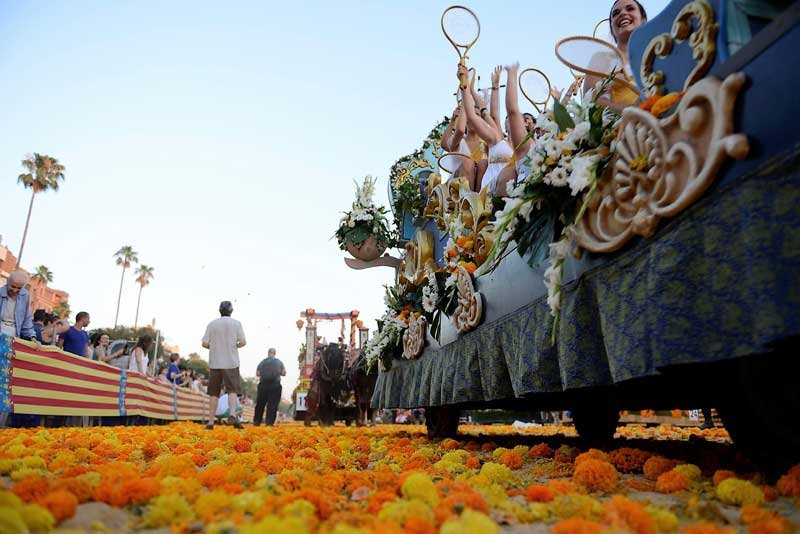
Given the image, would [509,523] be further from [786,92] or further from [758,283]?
[786,92]

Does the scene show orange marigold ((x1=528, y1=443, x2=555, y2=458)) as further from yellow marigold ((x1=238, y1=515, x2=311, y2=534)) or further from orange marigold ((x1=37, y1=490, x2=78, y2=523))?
orange marigold ((x1=37, y1=490, x2=78, y2=523))

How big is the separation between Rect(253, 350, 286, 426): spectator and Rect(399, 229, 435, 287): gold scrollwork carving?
19.4 ft

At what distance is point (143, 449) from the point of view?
3.34 metres

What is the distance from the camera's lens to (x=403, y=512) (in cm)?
140

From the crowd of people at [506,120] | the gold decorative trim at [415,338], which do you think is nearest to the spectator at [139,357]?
the gold decorative trim at [415,338]

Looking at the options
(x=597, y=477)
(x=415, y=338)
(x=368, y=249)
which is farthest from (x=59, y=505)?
(x=368, y=249)

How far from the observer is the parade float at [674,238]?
4.74 ft

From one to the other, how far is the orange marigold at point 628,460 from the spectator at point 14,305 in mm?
6358

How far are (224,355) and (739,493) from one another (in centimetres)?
746

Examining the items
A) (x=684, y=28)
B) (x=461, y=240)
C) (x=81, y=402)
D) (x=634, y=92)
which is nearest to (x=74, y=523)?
(x=684, y=28)

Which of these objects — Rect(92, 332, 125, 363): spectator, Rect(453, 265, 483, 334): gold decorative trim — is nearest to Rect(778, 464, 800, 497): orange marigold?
Rect(453, 265, 483, 334): gold decorative trim

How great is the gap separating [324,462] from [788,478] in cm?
213

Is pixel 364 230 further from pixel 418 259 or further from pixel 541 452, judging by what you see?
pixel 541 452

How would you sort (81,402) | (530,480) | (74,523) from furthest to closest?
(81,402)
(530,480)
(74,523)
